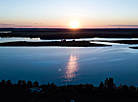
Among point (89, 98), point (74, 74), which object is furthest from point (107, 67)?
point (89, 98)

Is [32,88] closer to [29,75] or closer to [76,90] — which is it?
[76,90]

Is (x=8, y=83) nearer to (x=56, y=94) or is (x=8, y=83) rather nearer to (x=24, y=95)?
(x=24, y=95)

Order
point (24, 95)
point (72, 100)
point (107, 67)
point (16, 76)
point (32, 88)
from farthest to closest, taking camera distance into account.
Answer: point (107, 67) < point (16, 76) < point (32, 88) < point (24, 95) < point (72, 100)

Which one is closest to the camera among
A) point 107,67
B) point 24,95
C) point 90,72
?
point 24,95

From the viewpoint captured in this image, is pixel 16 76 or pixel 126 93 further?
pixel 16 76

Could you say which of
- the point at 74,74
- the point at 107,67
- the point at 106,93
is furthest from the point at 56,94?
the point at 107,67

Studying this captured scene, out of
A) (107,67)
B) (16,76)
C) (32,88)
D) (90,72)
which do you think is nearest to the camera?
(32,88)
